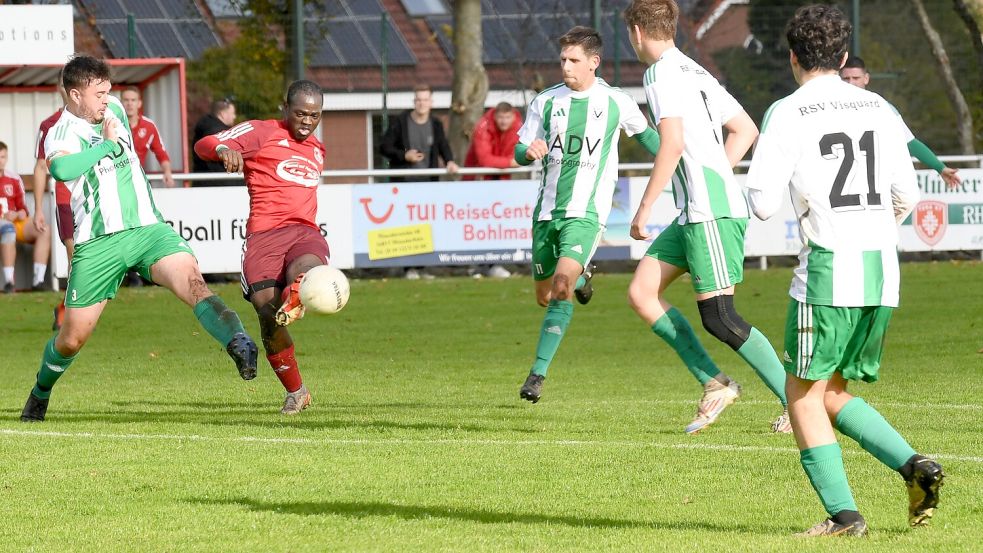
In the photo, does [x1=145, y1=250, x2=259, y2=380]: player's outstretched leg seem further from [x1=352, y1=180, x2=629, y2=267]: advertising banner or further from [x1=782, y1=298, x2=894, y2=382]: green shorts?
[x1=352, y1=180, x2=629, y2=267]: advertising banner

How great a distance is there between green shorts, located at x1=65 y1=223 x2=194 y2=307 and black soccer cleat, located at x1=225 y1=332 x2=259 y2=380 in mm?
834

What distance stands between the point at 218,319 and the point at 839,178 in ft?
13.0

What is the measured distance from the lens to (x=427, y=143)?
19.0 metres

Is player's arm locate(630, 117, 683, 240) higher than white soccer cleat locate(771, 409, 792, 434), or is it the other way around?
player's arm locate(630, 117, 683, 240)

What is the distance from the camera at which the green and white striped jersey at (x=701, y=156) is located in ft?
24.5

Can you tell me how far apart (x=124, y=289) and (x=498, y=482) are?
42.1 ft

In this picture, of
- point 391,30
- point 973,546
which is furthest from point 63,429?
point 391,30

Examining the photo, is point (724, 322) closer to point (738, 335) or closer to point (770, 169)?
point (738, 335)

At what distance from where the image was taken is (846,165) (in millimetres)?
5195

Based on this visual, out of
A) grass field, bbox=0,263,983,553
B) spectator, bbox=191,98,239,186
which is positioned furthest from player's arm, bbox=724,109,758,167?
spectator, bbox=191,98,239,186

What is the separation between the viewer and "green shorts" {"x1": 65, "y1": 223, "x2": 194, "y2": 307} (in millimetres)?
8359

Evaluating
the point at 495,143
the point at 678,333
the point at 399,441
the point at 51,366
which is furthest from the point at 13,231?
the point at 678,333

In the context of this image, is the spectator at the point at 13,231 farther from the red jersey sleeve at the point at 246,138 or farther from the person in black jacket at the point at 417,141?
the red jersey sleeve at the point at 246,138

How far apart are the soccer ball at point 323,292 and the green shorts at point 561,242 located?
60.0 inches
